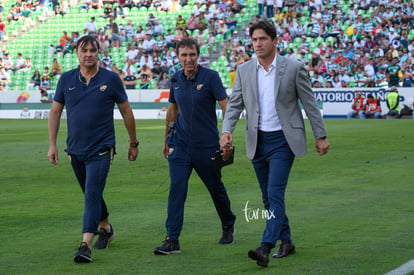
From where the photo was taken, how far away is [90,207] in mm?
8297

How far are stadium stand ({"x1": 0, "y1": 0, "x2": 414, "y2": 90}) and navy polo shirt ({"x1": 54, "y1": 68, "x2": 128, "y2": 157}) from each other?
2934cm

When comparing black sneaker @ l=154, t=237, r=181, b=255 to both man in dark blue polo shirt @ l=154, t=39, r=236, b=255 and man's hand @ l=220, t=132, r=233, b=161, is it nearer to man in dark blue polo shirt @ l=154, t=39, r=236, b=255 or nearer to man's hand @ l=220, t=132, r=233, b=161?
man in dark blue polo shirt @ l=154, t=39, r=236, b=255

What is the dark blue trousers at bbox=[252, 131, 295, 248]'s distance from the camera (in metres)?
7.74

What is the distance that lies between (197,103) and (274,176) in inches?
51.3

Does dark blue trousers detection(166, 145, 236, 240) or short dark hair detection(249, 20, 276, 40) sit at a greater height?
short dark hair detection(249, 20, 276, 40)

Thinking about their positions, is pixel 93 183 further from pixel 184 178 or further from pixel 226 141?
pixel 226 141

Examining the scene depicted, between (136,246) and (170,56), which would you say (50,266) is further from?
(170,56)

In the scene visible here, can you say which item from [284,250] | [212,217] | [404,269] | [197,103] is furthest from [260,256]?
[212,217]

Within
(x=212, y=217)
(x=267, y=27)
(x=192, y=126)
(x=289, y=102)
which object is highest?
(x=267, y=27)

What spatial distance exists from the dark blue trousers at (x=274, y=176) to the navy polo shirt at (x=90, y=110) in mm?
1452

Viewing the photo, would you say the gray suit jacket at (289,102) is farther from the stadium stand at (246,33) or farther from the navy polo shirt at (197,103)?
the stadium stand at (246,33)

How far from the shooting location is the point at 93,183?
8.35 m

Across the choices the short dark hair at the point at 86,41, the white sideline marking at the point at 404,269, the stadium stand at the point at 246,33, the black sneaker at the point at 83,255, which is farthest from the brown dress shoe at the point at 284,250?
the stadium stand at the point at 246,33

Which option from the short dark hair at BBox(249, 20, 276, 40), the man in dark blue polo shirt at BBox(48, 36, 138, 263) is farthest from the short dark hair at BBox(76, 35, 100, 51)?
the short dark hair at BBox(249, 20, 276, 40)
